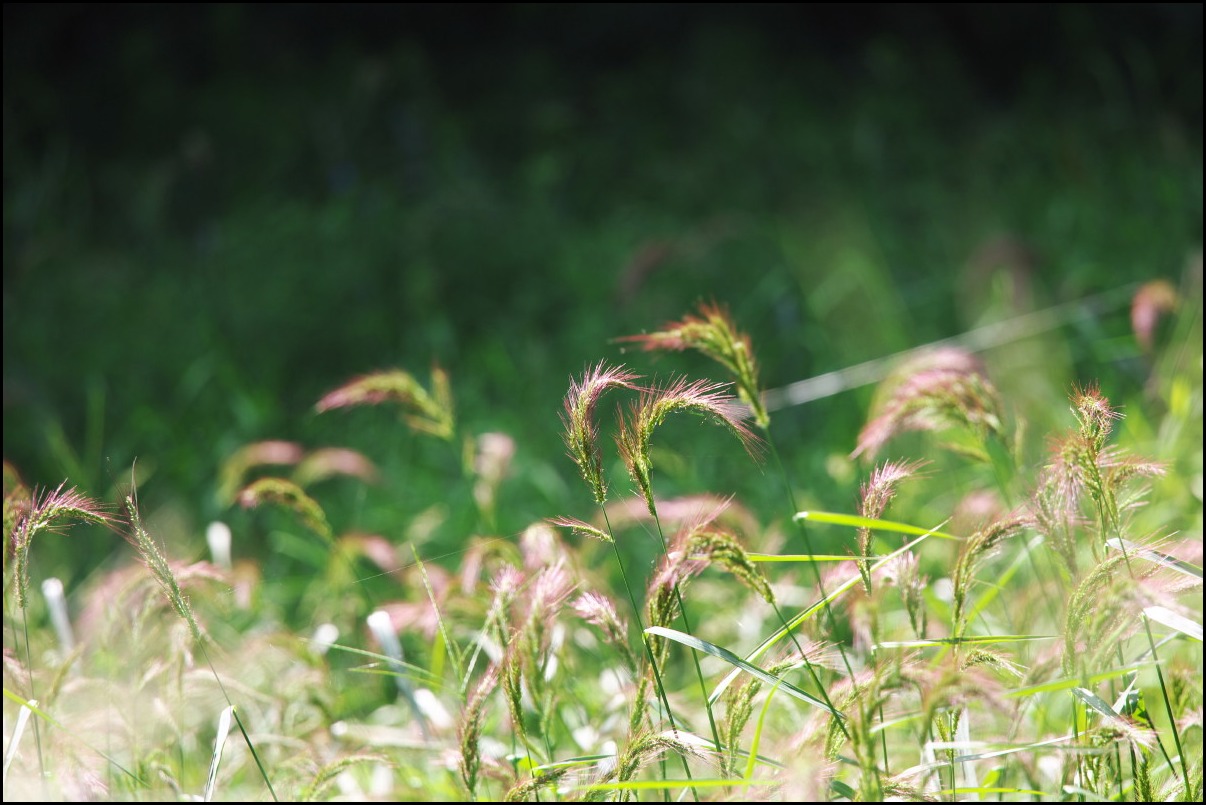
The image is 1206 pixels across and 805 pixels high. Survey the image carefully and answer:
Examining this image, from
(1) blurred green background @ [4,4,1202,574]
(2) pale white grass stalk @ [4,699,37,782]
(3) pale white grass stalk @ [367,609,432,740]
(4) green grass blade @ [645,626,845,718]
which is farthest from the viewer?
(1) blurred green background @ [4,4,1202,574]

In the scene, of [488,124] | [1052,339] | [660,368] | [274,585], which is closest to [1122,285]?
[1052,339]

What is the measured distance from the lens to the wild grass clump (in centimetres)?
93

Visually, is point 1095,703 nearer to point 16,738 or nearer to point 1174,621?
point 1174,621

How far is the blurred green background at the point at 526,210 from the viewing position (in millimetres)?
3621

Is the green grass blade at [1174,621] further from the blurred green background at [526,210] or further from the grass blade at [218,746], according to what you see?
the blurred green background at [526,210]

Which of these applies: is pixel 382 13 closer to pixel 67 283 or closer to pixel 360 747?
pixel 67 283

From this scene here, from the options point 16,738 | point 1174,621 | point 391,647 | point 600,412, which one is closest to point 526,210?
point 600,412

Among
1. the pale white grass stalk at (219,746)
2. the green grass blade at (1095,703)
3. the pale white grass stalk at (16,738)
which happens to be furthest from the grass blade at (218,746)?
the green grass blade at (1095,703)

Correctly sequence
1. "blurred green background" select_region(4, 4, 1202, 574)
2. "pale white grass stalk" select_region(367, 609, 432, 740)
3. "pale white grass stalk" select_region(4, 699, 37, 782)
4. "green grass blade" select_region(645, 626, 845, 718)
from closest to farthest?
1. "green grass blade" select_region(645, 626, 845, 718)
2. "pale white grass stalk" select_region(4, 699, 37, 782)
3. "pale white grass stalk" select_region(367, 609, 432, 740)
4. "blurred green background" select_region(4, 4, 1202, 574)

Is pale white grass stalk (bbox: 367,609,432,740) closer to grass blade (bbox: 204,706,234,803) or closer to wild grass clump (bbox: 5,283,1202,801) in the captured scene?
wild grass clump (bbox: 5,283,1202,801)

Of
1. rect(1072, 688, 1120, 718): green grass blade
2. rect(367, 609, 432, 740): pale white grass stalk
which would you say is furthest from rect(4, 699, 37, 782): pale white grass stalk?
rect(1072, 688, 1120, 718): green grass blade

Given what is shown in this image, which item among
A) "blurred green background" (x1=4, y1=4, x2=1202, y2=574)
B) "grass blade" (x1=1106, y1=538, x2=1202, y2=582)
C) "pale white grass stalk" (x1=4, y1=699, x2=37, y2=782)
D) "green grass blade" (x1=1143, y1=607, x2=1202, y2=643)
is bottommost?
"green grass blade" (x1=1143, y1=607, x2=1202, y2=643)

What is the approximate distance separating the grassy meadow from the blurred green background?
3cm

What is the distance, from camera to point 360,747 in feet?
5.06
